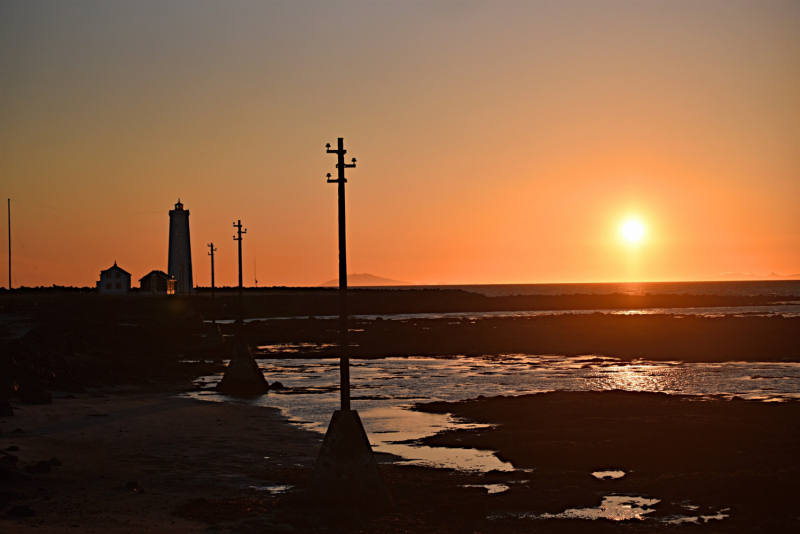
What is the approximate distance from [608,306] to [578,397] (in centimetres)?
10421

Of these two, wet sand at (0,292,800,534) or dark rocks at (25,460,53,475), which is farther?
dark rocks at (25,460,53,475)

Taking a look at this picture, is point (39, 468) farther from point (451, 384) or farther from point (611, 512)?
point (451, 384)

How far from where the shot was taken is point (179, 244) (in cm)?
10344

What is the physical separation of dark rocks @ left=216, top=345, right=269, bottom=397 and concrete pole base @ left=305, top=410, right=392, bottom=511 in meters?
14.4

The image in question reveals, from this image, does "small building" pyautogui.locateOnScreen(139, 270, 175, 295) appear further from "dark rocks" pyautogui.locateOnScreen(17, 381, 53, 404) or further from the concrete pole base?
the concrete pole base

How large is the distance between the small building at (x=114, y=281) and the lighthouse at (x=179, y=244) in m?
10.1

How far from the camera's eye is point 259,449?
15.7 metres

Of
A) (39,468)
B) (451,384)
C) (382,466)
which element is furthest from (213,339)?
(39,468)

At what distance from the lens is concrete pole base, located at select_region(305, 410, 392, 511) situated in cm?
1098

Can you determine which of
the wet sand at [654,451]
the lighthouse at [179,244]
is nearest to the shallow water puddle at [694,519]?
the wet sand at [654,451]

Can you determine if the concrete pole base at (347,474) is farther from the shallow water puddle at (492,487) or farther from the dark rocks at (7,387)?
the dark rocks at (7,387)

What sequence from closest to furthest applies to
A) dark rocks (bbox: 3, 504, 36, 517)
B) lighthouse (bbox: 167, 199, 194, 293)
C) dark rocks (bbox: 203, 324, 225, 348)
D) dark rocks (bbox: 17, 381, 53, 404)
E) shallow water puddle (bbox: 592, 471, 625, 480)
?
dark rocks (bbox: 3, 504, 36, 517), shallow water puddle (bbox: 592, 471, 625, 480), dark rocks (bbox: 17, 381, 53, 404), dark rocks (bbox: 203, 324, 225, 348), lighthouse (bbox: 167, 199, 194, 293)

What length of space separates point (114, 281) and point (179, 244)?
14984 millimetres

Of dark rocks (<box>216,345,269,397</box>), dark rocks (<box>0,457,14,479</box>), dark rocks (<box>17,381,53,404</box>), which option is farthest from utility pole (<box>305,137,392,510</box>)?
dark rocks (<box>216,345,269,397</box>)
